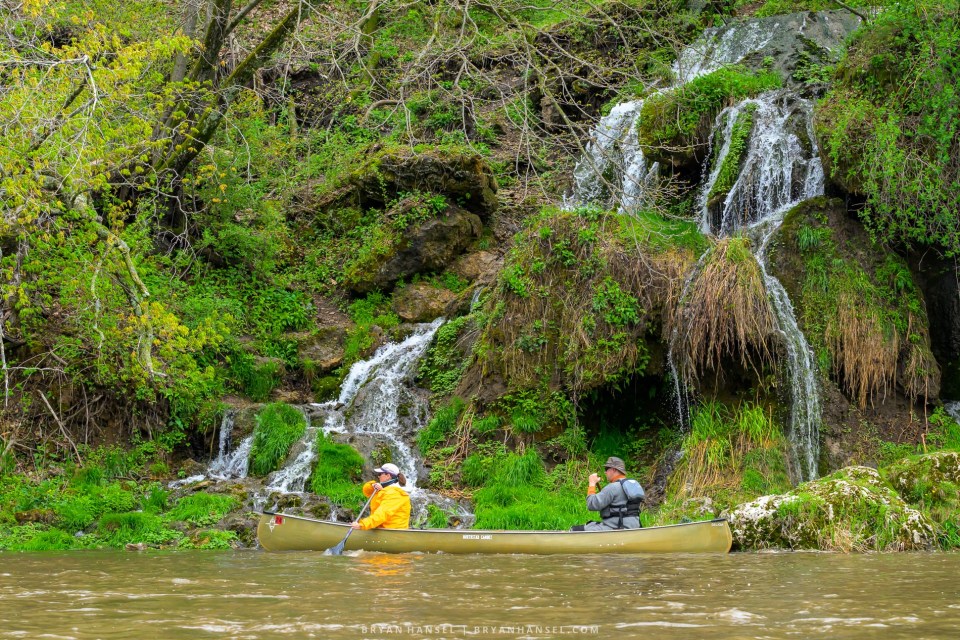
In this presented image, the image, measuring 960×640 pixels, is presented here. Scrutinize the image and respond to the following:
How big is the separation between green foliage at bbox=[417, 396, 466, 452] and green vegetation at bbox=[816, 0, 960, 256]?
6878mm

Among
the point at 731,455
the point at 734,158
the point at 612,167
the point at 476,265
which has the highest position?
the point at 612,167

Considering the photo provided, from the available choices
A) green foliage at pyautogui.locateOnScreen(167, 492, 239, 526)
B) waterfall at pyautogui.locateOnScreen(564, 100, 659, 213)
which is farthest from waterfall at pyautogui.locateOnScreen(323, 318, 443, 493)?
waterfall at pyautogui.locateOnScreen(564, 100, 659, 213)

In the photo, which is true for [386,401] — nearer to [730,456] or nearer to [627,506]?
[730,456]

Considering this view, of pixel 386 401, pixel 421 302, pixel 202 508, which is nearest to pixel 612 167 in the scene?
pixel 421 302

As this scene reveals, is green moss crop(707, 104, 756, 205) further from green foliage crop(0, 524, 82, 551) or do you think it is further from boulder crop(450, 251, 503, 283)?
green foliage crop(0, 524, 82, 551)

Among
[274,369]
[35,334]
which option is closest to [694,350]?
[274,369]

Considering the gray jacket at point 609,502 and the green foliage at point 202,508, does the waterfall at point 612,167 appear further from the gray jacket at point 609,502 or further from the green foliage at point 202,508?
the green foliage at point 202,508

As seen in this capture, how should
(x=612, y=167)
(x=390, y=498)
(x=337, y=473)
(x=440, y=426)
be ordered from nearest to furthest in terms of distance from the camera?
(x=390, y=498)
(x=337, y=473)
(x=440, y=426)
(x=612, y=167)

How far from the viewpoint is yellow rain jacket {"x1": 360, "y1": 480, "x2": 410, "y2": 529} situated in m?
9.45

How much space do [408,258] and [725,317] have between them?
7774mm

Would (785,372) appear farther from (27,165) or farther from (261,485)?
(27,165)

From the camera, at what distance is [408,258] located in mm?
17891

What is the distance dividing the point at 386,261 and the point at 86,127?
906 centimetres

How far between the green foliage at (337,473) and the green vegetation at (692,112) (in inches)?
316
